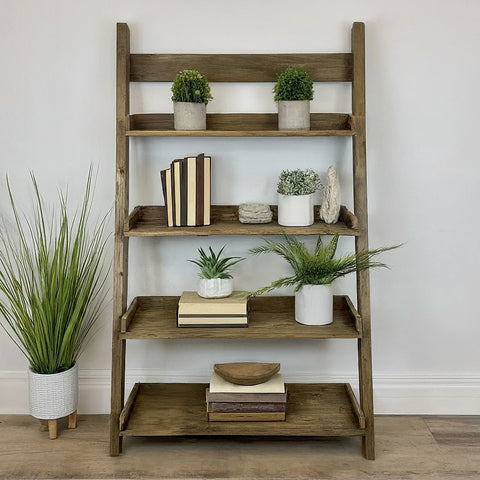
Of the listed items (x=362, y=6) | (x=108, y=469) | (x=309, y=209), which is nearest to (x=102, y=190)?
(x=309, y=209)

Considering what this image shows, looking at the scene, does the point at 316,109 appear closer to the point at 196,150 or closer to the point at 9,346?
the point at 196,150

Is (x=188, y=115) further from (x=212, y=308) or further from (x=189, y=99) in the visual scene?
(x=212, y=308)

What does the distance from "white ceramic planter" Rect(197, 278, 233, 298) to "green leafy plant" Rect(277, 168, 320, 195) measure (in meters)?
0.38

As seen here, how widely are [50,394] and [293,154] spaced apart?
1218 millimetres

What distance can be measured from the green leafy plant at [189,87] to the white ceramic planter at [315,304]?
2.40 feet

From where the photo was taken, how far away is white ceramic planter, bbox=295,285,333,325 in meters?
2.37

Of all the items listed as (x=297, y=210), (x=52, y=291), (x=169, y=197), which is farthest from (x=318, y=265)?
(x=52, y=291)

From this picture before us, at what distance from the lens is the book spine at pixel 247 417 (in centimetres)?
237

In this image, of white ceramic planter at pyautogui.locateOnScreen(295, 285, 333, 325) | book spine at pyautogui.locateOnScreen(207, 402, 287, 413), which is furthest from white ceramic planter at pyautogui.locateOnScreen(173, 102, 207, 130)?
book spine at pyautogui.locateOnScreen(207, 402, 287, 413)

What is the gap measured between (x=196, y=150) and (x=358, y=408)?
108 cm

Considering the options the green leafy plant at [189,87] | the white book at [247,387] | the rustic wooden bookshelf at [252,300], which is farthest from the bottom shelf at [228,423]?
the green leafy plant at [189,87]

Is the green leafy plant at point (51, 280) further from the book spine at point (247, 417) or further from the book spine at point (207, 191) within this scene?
the book spine at point (247, 417)

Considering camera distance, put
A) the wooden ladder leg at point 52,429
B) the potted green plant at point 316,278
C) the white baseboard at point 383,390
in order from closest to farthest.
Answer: the potted green plant at point 316,278
the wooden ladder leg at point 52,429
the white baseboard at point 383,390

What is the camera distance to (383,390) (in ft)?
8.86
